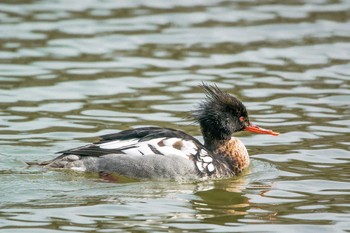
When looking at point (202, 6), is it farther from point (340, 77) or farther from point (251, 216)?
point (251, 216)

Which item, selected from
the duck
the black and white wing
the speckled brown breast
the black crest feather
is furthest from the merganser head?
the black and white wing

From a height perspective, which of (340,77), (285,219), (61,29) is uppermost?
(61,29)

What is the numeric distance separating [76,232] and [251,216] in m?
2.00

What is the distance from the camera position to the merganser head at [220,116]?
1234 centimetres

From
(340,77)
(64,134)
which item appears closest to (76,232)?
(64,134)

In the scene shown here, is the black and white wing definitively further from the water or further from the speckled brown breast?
the speckled brown breast

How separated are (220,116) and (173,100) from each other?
9.40ft

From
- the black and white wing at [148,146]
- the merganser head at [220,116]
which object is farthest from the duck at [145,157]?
the merganser head at [220,116]

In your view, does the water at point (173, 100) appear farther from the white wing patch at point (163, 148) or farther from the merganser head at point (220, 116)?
the merganser head at point (220, 116)

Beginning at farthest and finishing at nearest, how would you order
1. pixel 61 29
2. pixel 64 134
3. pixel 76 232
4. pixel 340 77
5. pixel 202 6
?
pixel 202 6, pixel 61 29, pixel 340 77, pixel 64 134, pixel 76 232

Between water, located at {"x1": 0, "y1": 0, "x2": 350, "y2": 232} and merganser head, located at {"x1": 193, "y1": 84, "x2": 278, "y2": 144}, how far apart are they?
60 centimetres

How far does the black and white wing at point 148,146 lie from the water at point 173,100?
0.32m

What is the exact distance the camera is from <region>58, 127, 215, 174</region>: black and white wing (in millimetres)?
11789

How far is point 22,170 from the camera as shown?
11.9m
